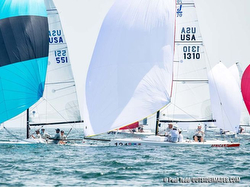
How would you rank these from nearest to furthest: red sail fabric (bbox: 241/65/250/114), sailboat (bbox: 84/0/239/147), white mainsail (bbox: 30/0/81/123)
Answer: sailboat (bbox: 84/0/239/147), white mainsail (bbox: 30/0/81/123), red sail fabric (bbox: 241/65/250/114)

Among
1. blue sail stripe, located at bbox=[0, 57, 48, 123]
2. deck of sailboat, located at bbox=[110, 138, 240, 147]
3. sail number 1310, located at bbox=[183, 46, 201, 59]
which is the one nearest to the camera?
deck of sailboat, located at bbox=[110, 138, 240, 147]

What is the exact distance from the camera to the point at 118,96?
26.3m

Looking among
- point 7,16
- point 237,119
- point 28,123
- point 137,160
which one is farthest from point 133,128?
point 137,160

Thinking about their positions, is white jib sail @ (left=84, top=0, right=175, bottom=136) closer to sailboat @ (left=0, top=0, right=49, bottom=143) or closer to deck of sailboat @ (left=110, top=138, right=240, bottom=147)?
deck of sailboat @ (left=110, top=138, right=240, bottom=147)

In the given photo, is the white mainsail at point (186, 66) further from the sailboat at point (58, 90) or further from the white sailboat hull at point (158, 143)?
the sailboat at point (58, 90)

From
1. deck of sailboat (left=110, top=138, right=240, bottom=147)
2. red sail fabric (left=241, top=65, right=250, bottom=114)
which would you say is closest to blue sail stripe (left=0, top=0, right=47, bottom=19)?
deck of sailboat (left=110, top=138, right=240, bottom=147)

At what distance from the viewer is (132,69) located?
26812 millimetres

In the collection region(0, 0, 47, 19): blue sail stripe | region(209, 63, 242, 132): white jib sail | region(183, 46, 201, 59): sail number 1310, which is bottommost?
region(209, 63, 242, 132): white jib sail

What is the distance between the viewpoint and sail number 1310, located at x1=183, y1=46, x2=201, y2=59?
29578mm

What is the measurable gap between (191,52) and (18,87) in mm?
9294

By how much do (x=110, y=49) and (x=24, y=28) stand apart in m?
5.13

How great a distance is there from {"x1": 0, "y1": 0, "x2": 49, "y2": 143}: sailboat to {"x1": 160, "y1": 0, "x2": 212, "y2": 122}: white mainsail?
7.14 metres

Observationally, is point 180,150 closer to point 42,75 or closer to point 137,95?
point 137,95

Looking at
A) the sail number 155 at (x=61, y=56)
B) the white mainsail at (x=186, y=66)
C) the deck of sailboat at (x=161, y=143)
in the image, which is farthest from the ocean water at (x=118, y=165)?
the sail number 155 at (x=61, y=56)
